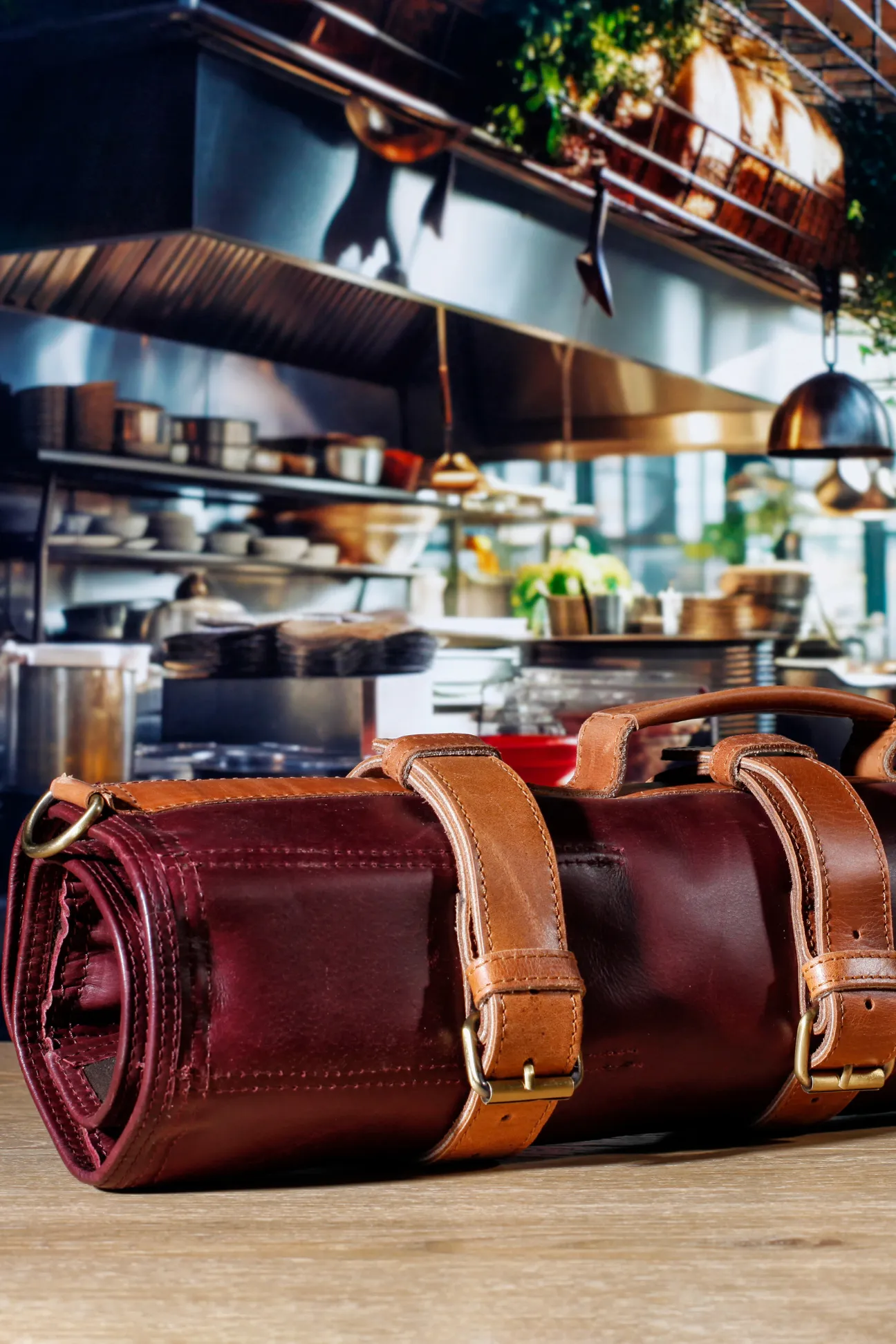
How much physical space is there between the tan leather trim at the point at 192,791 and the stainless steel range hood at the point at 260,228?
2.60 m

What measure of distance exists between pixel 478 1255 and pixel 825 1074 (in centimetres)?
22

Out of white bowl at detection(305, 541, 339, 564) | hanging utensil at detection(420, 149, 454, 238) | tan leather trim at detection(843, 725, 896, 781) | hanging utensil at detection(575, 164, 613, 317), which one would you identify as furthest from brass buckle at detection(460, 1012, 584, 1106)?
white bowl at detection(305, 541, 339, 564)

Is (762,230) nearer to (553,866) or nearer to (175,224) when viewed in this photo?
(175,224)

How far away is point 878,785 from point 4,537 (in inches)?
168

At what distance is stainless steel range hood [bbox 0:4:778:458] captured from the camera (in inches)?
120

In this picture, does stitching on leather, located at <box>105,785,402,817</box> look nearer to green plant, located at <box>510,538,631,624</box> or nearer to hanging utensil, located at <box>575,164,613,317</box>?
hanging utensil, located at <box>575,164,613,317</box>

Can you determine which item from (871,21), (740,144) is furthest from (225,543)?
(871,21)

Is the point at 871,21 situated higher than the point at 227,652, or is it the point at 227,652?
the point at 871,21

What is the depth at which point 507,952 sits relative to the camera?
0.55 meters

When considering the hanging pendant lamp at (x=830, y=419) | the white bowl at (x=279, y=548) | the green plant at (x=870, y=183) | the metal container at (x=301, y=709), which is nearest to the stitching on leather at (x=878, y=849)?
the metal container at (x=301, y=709)

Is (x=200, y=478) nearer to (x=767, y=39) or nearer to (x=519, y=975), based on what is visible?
(x=767, y=39)

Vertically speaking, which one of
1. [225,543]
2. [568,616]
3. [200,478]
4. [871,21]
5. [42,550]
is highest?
[871,21]

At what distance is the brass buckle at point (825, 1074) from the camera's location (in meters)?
0.60

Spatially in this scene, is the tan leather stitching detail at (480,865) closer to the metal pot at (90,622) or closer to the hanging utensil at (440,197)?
the hanging utensil at (440,197)
